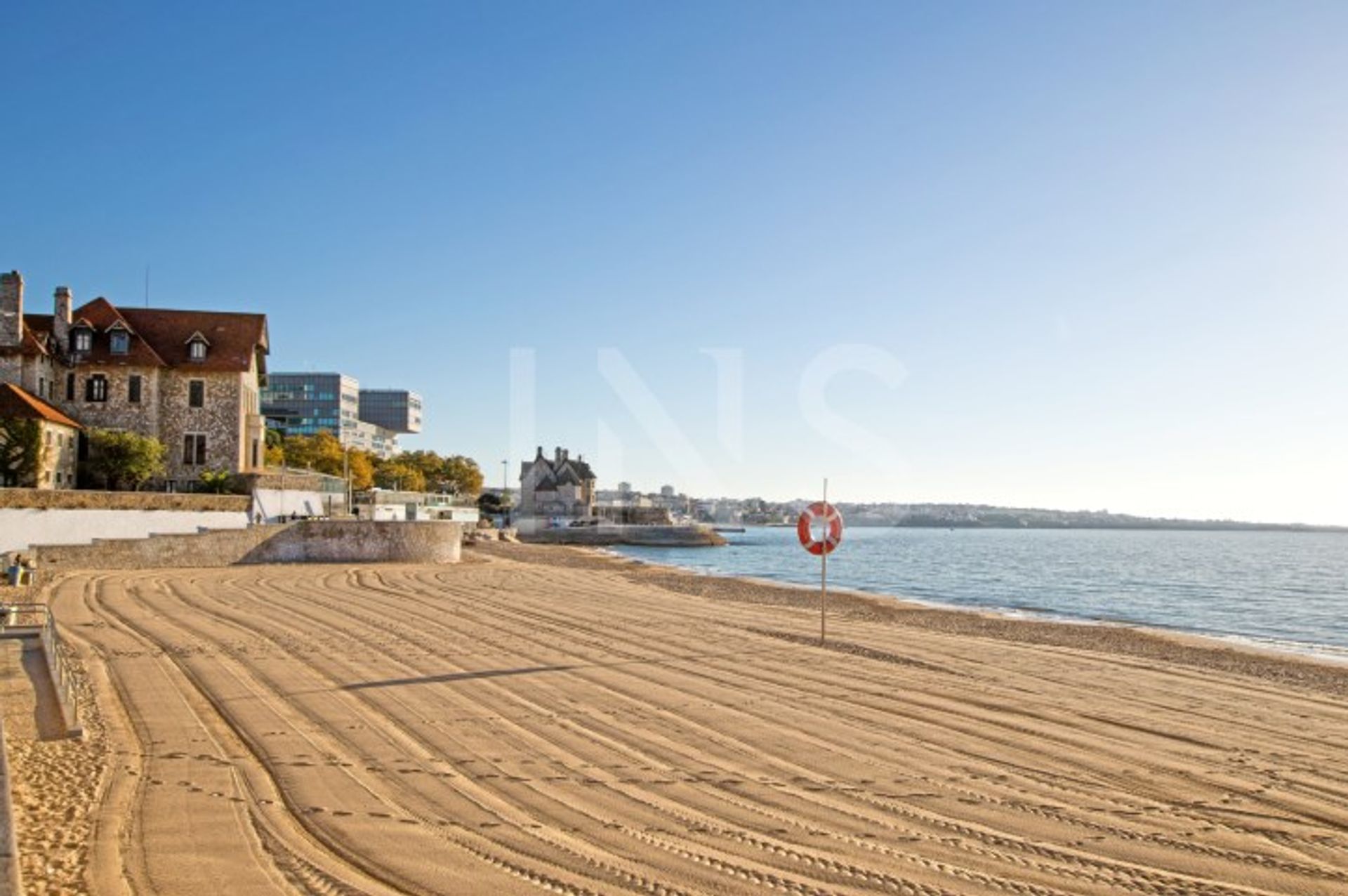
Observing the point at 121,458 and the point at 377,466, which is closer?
the point at 121,458

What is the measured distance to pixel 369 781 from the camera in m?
8.25

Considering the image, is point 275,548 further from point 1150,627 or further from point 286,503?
point 1150,627

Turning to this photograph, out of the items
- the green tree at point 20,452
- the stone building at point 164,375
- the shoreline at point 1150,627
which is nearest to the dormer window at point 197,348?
the stone building at point 164,375

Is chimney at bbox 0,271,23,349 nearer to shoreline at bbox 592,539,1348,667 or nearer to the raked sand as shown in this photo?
the raked sand

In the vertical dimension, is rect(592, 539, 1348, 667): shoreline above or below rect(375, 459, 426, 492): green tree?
below

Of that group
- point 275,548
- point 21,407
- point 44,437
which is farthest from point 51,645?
point 21,407

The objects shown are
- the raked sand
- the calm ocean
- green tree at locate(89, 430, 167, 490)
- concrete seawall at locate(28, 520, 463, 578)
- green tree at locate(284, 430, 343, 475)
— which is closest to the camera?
the raked sand

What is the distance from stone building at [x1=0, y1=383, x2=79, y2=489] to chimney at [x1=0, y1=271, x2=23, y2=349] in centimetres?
152

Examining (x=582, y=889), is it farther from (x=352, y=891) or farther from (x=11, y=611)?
(x=11, y=611)

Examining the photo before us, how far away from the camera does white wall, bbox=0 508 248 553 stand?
84.2 feet

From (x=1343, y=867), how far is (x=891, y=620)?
59.3 feet

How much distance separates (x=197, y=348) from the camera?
37562 millimetres

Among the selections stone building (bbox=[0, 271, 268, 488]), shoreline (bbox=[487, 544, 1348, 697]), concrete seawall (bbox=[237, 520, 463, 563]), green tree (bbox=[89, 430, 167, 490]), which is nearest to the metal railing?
concrete seawall (bbox=[237, 520, 463, 563])

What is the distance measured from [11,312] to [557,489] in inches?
3832
